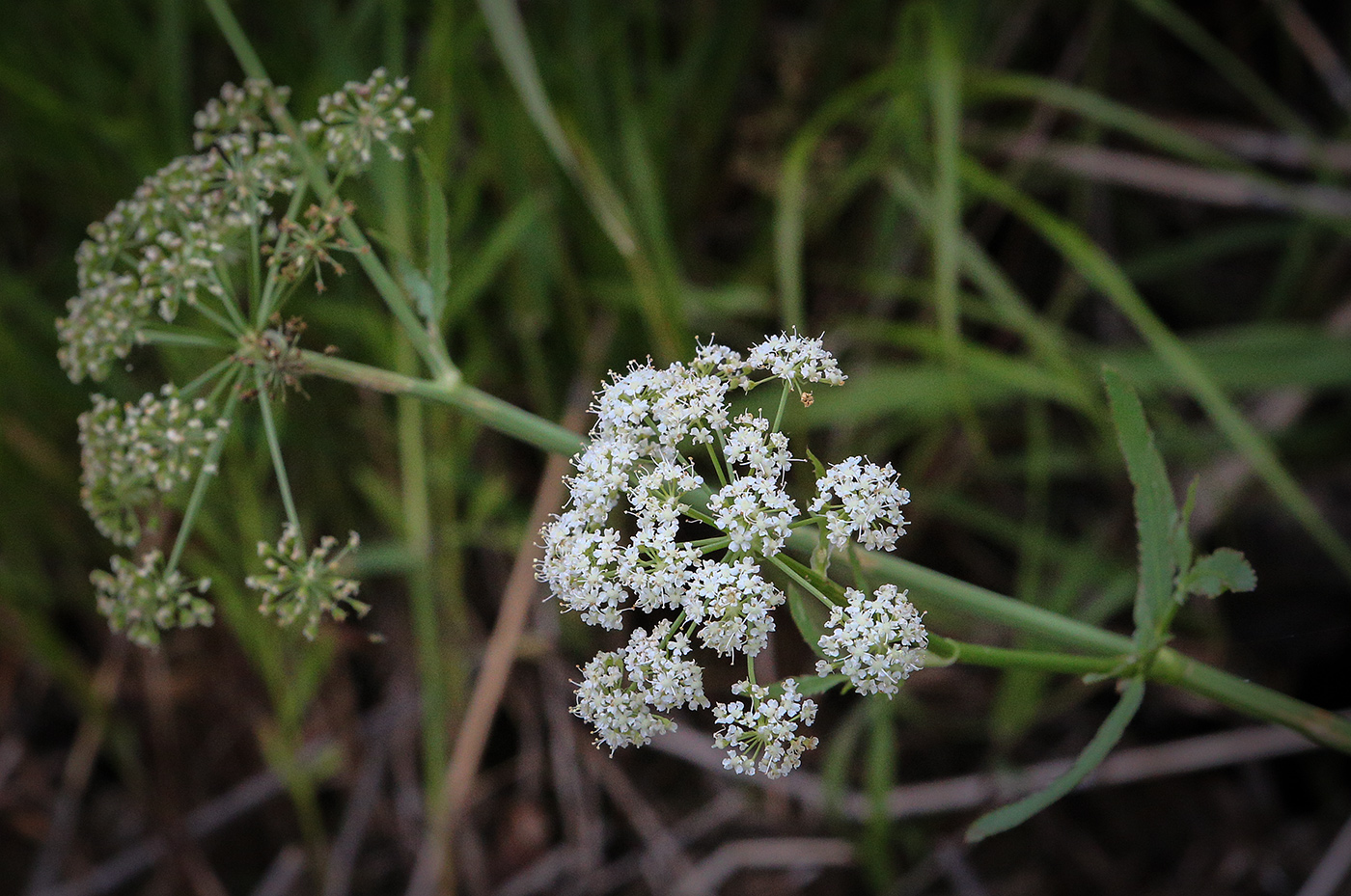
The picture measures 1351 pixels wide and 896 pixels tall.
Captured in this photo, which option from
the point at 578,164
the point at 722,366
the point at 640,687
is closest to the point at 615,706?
the point at 640,687

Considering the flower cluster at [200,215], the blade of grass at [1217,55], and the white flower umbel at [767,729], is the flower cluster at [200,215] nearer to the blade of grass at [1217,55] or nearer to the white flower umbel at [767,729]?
the white flower umbel at [767,729]

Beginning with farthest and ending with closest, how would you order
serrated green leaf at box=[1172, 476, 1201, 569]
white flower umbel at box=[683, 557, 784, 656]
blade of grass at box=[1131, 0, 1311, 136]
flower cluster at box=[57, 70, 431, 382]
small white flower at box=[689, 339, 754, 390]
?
blade of grass at box=[1131, 0, 1311, 136] < flower cluster at box=[57, 70, 431, 382] < serrated green leaf at box=[1172, 476, 1201, 569] < small white flower at box=[689, 339, 754, 390] < white flower umbel at box=[683, 557, 784, 656]

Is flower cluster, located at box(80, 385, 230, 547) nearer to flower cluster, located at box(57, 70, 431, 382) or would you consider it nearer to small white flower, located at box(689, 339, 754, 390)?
flower cluster, located at box(57, 70, 431, 382)

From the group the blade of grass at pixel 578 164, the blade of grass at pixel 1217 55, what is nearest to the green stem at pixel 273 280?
the blade of grass at pixel 578 164

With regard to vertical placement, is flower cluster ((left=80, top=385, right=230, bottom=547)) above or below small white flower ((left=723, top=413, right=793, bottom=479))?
above

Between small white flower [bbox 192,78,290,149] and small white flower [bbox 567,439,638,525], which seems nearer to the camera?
small white flower [bbox 567,439,638,525]

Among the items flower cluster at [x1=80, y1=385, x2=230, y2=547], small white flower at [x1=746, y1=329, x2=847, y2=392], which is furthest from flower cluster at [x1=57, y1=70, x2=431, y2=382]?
small white flower at [x1=746, y1=329, x2=847, y2=392]

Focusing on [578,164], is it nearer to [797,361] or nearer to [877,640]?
[797,361]
